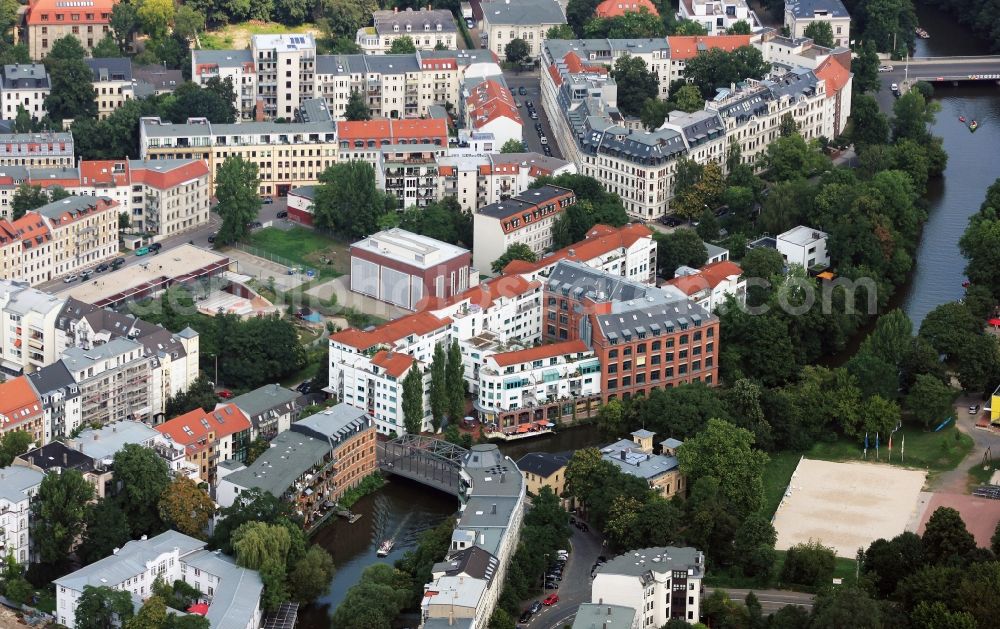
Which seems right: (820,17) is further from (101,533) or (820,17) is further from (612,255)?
(101,533)

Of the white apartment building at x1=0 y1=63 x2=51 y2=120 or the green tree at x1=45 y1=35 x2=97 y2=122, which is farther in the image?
the green tree at x1=45 y1=35 x2=97 y2=122

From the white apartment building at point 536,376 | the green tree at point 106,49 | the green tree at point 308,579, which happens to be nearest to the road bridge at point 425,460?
the white apartment building at point 536,376

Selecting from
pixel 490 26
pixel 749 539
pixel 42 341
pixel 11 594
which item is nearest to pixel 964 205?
pixel 490 26

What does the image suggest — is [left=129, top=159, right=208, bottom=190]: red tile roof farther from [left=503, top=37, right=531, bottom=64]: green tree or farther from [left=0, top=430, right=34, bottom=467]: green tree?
[left=503, top=37, right=531, bottom=64]: green tree

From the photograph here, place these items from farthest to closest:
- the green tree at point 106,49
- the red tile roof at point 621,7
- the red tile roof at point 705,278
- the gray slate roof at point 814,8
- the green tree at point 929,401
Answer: the red tile roof at point 621,7
the gray slate roof at point 814,8
the green tree at point 106,49
the red tile roof at point 705,278
the green tree at point 929,401

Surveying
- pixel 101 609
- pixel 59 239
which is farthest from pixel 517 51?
pixel 101 609

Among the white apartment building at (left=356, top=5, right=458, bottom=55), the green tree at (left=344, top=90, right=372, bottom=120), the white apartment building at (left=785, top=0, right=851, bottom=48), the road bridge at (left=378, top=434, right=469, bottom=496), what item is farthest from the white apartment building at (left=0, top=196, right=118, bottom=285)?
the white apartment building at (left=785, top=0, right=851, bottom=48)

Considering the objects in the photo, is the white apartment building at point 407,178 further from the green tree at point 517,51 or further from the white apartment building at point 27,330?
the white apartment building at point 27,330
